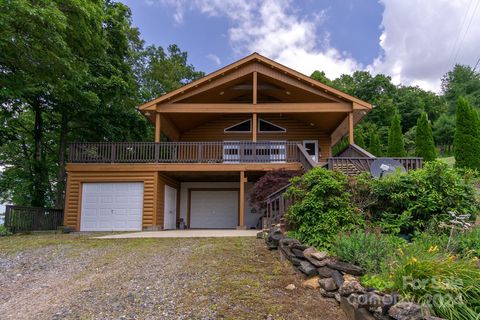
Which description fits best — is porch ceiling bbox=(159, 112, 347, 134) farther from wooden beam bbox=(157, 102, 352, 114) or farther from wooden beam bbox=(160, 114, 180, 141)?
wooden beam bbox=(157, 102, 352, 114)

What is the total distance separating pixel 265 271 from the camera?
5.11 metres

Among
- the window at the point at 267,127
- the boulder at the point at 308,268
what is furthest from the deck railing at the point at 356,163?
the window at the point at 267,127

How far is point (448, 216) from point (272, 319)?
137 inches

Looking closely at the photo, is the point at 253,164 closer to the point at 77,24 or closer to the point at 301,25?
the point at 77,24

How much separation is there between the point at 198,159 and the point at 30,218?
6685mm

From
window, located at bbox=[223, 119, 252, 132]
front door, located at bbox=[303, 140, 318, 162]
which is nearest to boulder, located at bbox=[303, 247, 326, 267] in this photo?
front door, located at bbox=[303, 140, 318, 162]

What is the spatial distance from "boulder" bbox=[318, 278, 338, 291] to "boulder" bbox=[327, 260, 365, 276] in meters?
0.17

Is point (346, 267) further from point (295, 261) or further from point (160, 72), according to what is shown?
point (160, 72)

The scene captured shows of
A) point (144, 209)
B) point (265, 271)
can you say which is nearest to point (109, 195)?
point (144, 209)

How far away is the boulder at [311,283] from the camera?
436 cm

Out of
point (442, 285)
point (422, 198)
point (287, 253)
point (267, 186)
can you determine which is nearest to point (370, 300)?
point (442, 285)

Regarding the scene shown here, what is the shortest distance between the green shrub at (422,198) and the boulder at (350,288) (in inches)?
75.6

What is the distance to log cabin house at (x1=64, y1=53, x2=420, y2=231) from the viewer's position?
12.2 metres

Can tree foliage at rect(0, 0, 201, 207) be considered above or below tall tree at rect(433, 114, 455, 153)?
below
